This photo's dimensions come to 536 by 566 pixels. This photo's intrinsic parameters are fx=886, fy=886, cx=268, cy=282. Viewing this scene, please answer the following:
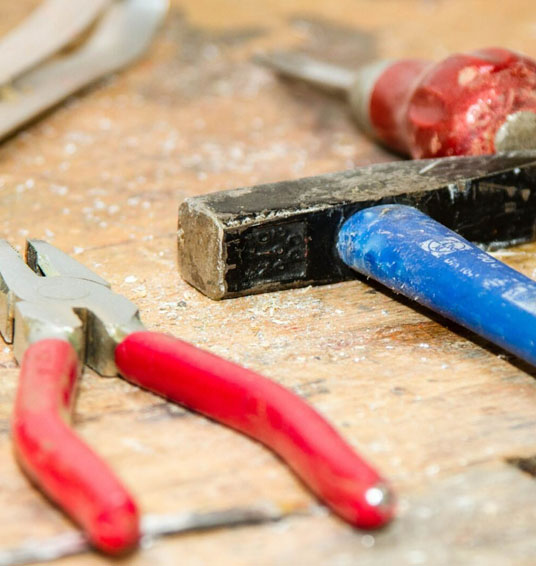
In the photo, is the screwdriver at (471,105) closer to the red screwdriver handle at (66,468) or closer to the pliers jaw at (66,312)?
the pliers jaw at (66,312)

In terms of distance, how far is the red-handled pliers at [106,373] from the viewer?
0.60 m

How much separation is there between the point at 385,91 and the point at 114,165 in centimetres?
44

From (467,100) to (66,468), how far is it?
81 cm

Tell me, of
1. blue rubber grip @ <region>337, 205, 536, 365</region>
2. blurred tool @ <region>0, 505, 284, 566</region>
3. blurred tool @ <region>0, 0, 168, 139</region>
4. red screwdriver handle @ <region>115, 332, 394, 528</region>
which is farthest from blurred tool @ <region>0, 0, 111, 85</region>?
blurred tool @ <region>0, 505, 284, 566</region>

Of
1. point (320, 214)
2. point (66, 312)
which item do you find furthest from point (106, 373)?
point (320, 214)

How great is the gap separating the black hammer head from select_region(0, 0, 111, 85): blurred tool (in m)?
0.75

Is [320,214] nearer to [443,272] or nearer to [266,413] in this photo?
[443,272]

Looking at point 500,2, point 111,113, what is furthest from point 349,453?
point 500,2

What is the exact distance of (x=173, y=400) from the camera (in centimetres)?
79

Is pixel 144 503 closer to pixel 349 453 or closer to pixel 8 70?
pixel 349 453

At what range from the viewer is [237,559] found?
0.61 m

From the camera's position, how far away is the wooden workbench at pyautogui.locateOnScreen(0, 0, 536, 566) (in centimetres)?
64

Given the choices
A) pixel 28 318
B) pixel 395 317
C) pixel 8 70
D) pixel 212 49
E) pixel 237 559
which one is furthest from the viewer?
pixel 212 49

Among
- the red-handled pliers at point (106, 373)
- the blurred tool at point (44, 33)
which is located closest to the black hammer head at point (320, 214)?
the red-handled pliers at point (106, 373)
